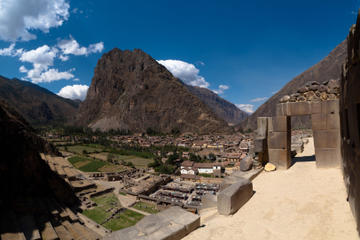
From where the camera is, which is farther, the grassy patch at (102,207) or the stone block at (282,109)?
the grassy patch at (102,207)

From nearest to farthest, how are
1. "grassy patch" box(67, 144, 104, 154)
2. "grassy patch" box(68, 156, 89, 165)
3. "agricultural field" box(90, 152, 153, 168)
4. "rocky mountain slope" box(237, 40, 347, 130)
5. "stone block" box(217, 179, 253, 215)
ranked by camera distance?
1. "stone block" box(217, 179, 253, 215)
2. "grassy patch" box(68, 156, 89, 165)
3. "agricultural field" box(90, 152, 153, 168)
4. "grassy patch" box(67, 144, 104, 154)
5. "rocky mountain slope" box(237, 40, 347, 130)

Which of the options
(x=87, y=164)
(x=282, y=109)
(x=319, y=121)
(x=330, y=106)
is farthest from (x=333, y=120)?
(x=87, y=164)

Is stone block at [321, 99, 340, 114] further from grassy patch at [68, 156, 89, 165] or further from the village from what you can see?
grassy patch at [68, 156, 89, 165]

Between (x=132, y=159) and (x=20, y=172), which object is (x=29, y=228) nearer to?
(x=20, y=172)

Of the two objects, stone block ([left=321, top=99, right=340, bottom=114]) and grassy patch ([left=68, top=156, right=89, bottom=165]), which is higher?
stone block ([left=321, top=99, right=340, bottom=114])

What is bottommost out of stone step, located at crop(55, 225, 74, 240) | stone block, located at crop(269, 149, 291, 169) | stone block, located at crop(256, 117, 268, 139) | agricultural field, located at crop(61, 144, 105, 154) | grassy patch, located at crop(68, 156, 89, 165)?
stone step, located at crop(55, 225, 74, 240)

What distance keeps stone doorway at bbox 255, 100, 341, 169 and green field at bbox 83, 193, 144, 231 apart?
20566 millimetres

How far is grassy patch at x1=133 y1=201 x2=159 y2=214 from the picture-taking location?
97.0ft

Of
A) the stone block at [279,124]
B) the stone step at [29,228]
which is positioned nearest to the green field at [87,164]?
the stone step at [29,228]

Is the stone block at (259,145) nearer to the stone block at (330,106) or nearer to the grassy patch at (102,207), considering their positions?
the stone block at (330,106)

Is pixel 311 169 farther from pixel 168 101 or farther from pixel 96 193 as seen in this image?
pixel 168 101

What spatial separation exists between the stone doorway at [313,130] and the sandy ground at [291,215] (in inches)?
50.0

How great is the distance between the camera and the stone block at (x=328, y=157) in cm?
841

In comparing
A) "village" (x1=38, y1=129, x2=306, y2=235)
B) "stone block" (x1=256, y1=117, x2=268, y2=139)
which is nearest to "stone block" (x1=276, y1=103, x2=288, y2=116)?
"stone block" (x1=256, y1=117, x2=268, y2=139)
